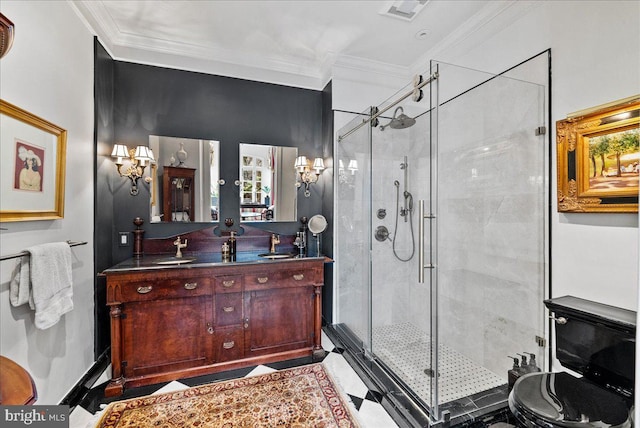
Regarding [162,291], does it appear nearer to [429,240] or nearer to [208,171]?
[208,171]

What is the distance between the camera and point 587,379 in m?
1.41

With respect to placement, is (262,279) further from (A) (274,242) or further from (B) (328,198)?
(B) (328,198)

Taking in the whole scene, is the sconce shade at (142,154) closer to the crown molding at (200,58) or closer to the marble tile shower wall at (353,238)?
the crown molding at (200,58)

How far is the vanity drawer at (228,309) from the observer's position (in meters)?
2.30

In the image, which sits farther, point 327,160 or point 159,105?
point 327,160

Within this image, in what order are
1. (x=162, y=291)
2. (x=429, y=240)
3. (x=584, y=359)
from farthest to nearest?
(x=162, y=291)
(x=429, y=240)
(x=584, y=359)

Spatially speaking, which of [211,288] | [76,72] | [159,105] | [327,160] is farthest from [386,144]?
[76,72]

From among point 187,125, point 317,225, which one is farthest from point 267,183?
point 187,125

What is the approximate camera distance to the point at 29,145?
147cm

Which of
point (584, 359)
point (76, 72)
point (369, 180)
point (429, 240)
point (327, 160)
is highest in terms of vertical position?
point (76, 72)

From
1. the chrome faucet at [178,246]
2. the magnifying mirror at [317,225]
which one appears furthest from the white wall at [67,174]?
the magnifying mirror at [317,225]

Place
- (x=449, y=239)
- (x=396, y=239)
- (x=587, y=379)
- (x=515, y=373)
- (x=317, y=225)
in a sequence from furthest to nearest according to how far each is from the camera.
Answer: (x=317, y=225), (x=396, y=239), (x=449, y=239), (x=515, y=373), (x=587, y=379)

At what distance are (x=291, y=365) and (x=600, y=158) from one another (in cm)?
254

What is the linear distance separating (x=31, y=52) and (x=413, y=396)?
304 centimetres
